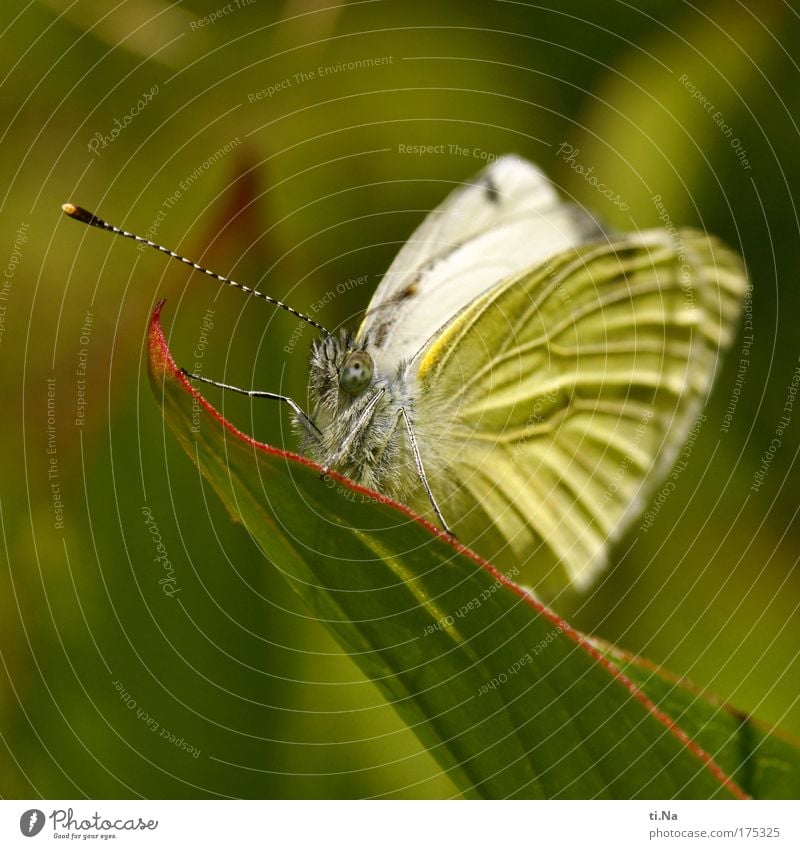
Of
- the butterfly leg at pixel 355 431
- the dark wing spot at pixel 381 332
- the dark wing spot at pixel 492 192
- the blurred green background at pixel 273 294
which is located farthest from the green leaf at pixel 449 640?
the dark wing spot at pixel 492 192

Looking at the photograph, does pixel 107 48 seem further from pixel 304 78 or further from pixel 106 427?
pixel 106 427

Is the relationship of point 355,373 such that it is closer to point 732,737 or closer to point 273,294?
point 273,294

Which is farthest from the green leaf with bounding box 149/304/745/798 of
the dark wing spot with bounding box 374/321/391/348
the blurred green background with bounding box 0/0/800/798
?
the dark wing spot with bounding box 374/321/391/348

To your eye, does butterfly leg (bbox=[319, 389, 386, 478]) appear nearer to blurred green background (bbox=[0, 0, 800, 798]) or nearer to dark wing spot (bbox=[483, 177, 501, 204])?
blurred green background (bbox=[0, 0, 800, 798])

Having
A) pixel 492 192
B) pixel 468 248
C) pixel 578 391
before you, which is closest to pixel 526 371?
pixel 578 391

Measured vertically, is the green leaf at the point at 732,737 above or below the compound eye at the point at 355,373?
below

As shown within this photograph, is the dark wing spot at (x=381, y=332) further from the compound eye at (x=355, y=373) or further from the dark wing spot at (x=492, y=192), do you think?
the dark wing spot at (x=492, y=192)
